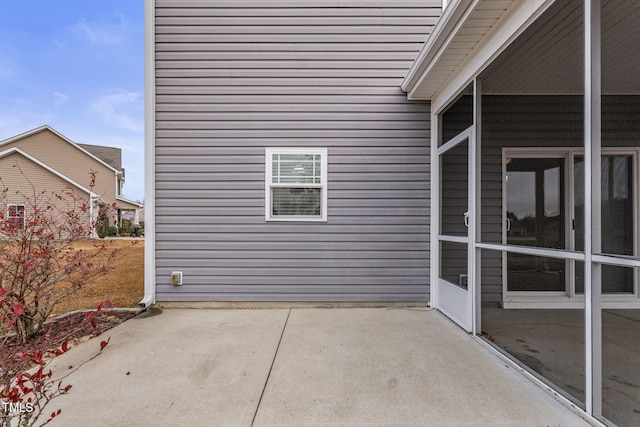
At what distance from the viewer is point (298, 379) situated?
6.79ft

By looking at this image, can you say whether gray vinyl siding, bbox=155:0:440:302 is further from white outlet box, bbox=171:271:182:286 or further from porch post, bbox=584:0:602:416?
porch post, bbox=584:0:602:416

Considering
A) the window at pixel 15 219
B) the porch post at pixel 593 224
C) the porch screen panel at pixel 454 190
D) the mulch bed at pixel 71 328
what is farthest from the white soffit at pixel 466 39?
the window at pixel 15 219

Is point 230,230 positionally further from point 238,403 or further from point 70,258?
point 238,403

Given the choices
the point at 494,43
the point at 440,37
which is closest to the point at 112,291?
the point at 440,37

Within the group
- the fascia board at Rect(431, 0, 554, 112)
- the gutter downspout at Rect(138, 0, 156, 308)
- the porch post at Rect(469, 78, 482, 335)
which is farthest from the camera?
the gutter downspout at Rect(138, 0, 156, 308)

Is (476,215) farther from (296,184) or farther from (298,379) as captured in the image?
(298,379)

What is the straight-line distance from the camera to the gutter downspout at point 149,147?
3.62 metres

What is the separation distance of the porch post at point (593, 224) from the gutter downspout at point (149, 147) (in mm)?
4288

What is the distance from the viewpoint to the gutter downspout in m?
3.62

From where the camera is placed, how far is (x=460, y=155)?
3.11 m

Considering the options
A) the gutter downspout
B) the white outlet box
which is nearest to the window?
the gutter downspout

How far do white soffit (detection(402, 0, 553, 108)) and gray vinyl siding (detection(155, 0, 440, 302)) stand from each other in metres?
0.61

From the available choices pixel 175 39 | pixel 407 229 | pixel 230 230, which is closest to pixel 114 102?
pixel 175 39

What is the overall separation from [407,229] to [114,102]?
19930mm
